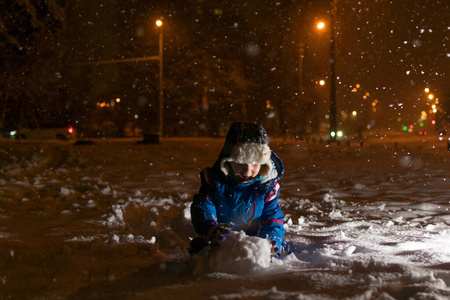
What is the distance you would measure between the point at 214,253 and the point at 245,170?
663mm

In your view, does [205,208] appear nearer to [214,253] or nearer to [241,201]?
[241,201]

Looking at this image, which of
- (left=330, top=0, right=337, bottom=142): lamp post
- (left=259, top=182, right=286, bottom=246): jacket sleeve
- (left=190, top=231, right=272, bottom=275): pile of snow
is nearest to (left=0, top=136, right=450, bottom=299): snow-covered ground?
(left=190, top=231, right=272, bottom=275): pile of snow

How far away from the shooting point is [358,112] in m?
64.6

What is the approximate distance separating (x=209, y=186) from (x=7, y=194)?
4901 mm

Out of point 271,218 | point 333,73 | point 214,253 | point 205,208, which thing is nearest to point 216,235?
point 214,253

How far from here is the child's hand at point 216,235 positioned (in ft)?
9.07

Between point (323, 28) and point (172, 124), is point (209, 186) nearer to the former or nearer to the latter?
point (323, 28)

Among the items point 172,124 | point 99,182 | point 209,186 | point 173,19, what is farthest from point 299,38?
point 209,186

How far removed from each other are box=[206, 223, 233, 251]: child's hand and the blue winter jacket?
13.8 inches

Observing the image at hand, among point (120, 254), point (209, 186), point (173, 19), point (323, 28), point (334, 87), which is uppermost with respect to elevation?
point (173, 19)

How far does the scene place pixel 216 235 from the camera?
9.12ft

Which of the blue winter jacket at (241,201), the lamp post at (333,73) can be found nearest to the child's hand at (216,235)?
the blue winter jacket at (241,201)

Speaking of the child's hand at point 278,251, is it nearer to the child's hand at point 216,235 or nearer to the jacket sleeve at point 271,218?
the jacket sleeve at point 271,218

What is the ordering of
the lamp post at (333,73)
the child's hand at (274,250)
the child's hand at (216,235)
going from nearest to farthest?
1. the child's hand at (216,235)
2. the child's hand at (274,250)
3. the lamp post at (333,73)
